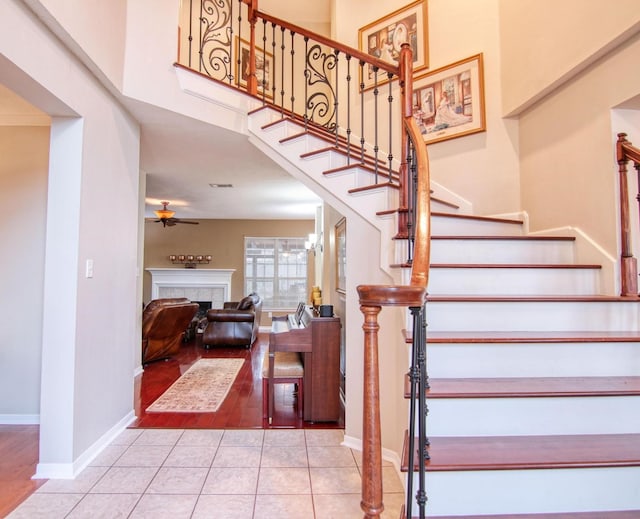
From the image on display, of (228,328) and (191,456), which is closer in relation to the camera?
(191,456)

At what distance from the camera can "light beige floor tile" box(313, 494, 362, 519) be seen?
184 cm

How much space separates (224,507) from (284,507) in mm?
304

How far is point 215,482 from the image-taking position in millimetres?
2129

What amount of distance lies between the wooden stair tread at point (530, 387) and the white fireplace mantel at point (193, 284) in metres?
7.32

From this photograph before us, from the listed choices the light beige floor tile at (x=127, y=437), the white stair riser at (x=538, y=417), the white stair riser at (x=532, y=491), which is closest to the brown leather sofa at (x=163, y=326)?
the light beige floor tile at (x=127, y=437)

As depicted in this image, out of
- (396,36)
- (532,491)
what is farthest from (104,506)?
(396,36)

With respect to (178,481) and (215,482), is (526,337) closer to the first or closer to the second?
(215,482)

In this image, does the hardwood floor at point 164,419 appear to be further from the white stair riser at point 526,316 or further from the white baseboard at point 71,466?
the white stair riser at point 526,316

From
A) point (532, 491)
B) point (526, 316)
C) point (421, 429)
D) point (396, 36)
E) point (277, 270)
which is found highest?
point (396, 36)

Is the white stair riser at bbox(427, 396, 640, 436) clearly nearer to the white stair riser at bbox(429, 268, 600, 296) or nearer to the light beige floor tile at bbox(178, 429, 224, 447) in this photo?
the white stair riser at bbox(429, 268, 600, 296)

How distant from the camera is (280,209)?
735 cm

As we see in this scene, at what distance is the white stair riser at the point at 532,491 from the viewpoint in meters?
1.34

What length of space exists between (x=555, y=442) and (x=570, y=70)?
95.5 inches

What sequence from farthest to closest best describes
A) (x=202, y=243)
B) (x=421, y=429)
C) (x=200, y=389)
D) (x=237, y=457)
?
(x=202, y=243)
(x=200, y=389)
(x=237, y=457)
(x=421, y=429)
